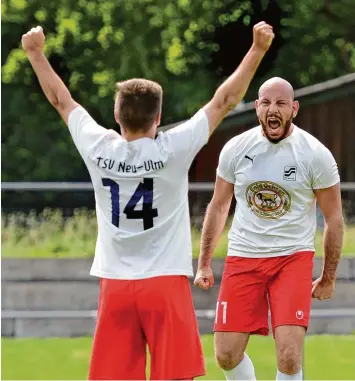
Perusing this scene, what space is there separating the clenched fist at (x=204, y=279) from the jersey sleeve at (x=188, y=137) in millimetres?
1289

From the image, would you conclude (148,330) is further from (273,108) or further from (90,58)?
(90,58)

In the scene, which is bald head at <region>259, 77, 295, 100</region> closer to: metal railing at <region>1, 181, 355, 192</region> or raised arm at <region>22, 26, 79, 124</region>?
raised arm at <region>22, 26, 79, 124</region>

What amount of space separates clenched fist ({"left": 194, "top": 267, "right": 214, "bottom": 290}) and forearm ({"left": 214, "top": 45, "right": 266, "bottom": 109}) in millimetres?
1387

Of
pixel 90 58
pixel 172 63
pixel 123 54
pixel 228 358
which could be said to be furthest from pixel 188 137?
pixel 90 58

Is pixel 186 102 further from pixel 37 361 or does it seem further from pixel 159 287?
pixel 159 287

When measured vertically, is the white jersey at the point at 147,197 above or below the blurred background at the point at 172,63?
below

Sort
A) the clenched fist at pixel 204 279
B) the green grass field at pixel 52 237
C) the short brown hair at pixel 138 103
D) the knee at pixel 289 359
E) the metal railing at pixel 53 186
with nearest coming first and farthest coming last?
the short brown hair at pixel 138 103 → the clenched fist at pixel 204 279 → the knee at pixel 289 359 → the metal railing at pixel 53 186 → the green grass field at pixel 52 237

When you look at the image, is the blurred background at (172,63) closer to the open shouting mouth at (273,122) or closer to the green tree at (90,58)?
the green tree at (90,58)

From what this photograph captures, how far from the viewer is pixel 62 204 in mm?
11617

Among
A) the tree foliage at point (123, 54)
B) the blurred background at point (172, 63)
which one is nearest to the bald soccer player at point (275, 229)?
the blurred background at point (172, 63)

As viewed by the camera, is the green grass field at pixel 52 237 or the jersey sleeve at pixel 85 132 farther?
the green grass field at pixel 52 237

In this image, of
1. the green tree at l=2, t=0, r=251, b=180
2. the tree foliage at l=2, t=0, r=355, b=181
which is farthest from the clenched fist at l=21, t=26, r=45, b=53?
the green tree at l=2, t=0, r=251, b=180

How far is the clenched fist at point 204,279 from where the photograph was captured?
18.5ft

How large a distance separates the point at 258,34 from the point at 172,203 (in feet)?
2.38
